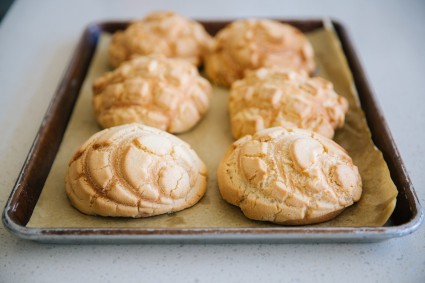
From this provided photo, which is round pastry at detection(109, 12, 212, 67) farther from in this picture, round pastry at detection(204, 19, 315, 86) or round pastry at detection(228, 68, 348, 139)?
round pastry at detection(228, 68, 348, 139)

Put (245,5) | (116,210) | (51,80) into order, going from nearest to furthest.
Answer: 1. (116,210)
2. (51,80)
3. (245,5)

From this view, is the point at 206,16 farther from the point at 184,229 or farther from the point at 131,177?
the point at 184,229

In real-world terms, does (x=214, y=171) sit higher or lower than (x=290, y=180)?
lower

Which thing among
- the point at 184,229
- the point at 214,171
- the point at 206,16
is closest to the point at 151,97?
the point at 214,171

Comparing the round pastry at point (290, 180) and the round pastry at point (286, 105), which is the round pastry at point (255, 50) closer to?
the round pastry at point (286, 105)

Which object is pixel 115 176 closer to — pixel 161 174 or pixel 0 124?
pixel 161 174

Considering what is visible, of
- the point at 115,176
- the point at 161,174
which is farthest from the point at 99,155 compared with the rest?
the point at 161,174

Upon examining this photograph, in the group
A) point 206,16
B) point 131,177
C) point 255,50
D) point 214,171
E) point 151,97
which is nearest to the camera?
point 131,177
